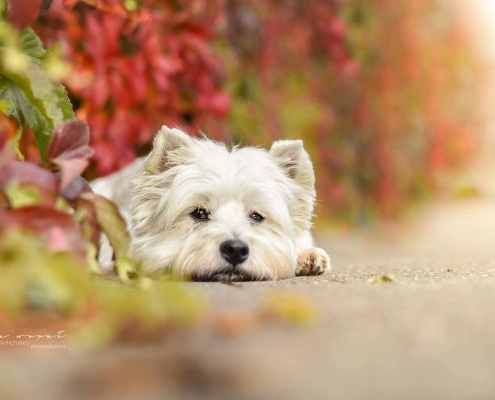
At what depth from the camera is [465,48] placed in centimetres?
1323

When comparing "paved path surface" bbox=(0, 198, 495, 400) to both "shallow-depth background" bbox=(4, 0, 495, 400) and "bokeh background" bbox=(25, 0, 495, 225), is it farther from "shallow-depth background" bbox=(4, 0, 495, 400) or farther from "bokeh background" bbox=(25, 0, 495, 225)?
"bokeh background" bbox=(25, 0, 495, 225)

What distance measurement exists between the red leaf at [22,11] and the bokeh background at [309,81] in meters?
0.44

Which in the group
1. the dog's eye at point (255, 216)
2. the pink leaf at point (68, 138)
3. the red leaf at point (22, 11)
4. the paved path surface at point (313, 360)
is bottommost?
the paved path surface at point (313, 360)

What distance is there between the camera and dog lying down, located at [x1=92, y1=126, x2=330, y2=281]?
3.68 m

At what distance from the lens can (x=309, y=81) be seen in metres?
8.90

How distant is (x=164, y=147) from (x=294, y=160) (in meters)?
0.58

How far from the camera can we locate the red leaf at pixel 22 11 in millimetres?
3422

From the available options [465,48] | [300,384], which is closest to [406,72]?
[465,48]

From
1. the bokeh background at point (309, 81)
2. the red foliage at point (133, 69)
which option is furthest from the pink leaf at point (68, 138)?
the red foliage at point (133, 69)

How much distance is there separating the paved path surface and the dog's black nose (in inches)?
28.0

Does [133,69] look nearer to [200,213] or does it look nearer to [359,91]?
[200,213]

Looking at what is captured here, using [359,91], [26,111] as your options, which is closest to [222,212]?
[26,111]

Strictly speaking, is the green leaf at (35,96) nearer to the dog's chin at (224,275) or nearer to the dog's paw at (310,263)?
the dog's chin at (224,275)

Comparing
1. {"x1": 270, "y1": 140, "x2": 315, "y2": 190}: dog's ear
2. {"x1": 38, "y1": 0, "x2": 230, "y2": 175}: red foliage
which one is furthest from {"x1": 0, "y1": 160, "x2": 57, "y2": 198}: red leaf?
{"x1": 38, "y1": 0, "x2": 230, "y2": 175}: red foliage
